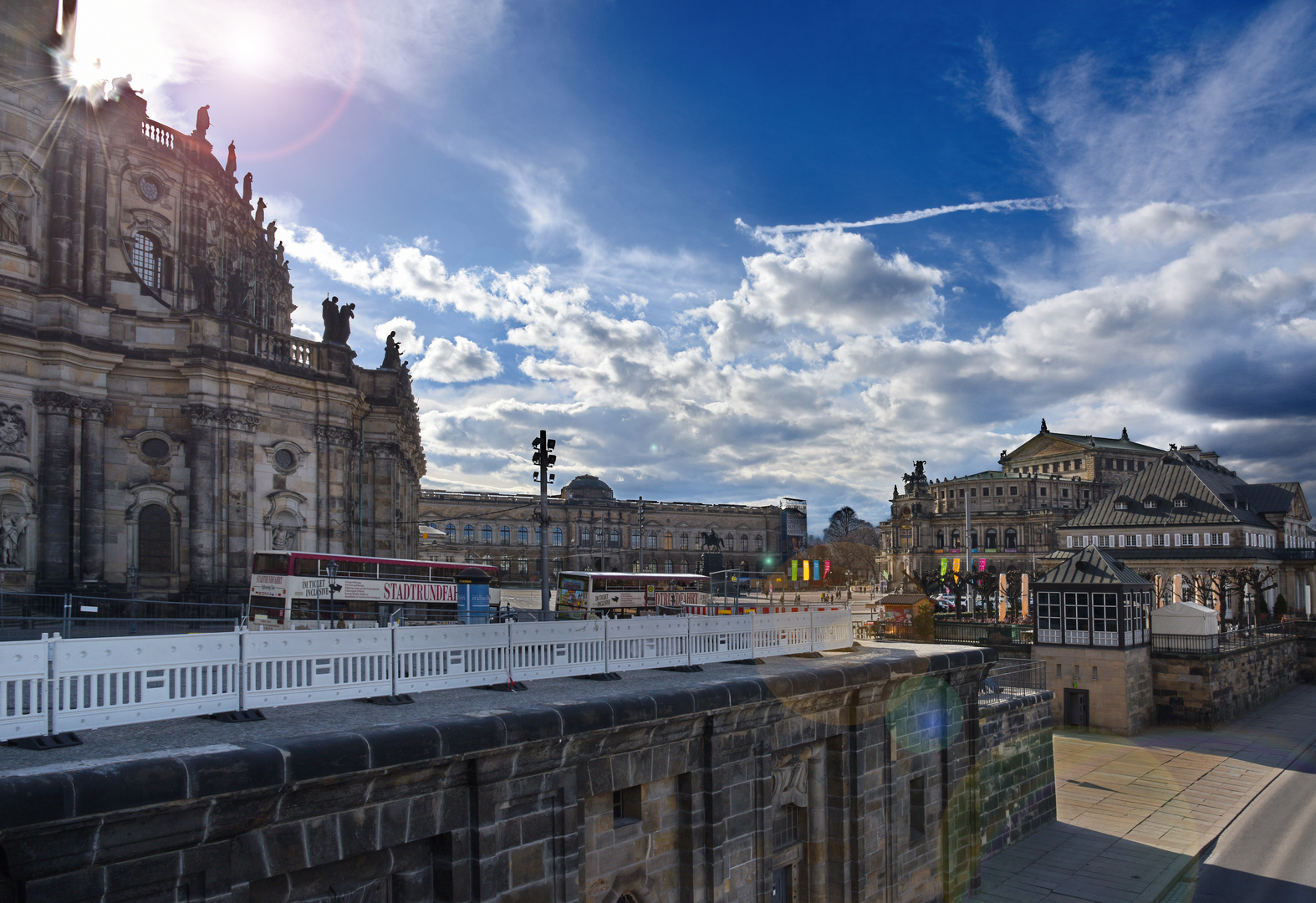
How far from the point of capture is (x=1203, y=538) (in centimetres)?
6462

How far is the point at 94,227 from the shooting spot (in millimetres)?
→ 28828

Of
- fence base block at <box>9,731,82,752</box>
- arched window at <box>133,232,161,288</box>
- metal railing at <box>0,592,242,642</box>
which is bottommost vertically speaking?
metal railing at <box>0,592,242,642</box>

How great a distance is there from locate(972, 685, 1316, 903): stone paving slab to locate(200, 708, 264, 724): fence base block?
51.6 ft

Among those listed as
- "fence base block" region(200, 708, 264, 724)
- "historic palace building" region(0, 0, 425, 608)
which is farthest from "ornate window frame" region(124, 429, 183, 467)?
"fence base block" region(200, 708, 264, 724)

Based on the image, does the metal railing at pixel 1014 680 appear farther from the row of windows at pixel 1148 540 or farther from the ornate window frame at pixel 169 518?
the row of windows at pixel 1148 540

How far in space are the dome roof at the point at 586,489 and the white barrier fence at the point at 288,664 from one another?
95.9 metres

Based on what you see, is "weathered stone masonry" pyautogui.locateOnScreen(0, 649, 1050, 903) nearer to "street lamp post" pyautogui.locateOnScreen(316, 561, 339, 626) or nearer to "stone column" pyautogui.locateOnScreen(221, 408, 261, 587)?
"street lamp post" pyautogui.locateOnScreen(316, 561, 339, 626)

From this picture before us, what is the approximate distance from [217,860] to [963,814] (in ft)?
52.6

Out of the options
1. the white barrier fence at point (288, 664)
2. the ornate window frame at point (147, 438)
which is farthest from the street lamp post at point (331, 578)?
the white barrier fence at point (288, 664)

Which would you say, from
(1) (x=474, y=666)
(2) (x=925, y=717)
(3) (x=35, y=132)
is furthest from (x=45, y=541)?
(2) (x=925, y=717)

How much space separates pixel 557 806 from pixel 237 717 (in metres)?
3.61

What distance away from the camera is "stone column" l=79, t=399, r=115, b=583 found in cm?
2698

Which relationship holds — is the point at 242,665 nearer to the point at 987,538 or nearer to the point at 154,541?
the point at 154,541

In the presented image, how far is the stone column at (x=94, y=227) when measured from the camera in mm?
28375
